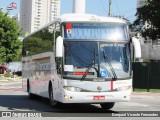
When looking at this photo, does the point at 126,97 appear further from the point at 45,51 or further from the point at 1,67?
the point at 1,67

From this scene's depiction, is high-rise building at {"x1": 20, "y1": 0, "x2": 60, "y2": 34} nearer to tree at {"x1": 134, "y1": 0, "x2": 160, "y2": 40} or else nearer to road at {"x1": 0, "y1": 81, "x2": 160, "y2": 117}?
tree at {"x1": 134, "y1": 0, "x2": 160, "y2": 40}

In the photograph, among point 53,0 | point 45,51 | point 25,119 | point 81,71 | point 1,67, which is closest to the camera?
point 25,119

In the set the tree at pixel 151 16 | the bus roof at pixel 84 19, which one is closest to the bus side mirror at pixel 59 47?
the bus roof at pixel 84 19

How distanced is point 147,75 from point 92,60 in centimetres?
1817

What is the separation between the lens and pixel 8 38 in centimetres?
6650

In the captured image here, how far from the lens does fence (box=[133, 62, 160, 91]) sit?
32.6 m

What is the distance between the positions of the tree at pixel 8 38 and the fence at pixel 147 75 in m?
35.8

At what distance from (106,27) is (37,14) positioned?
524ft

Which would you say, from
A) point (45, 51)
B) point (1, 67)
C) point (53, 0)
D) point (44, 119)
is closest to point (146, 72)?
point (45, 51)

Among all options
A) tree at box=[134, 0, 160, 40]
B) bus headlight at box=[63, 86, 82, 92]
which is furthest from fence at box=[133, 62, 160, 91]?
tree at box=[134, 0, 160, 40]

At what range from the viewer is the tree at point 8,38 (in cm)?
6625

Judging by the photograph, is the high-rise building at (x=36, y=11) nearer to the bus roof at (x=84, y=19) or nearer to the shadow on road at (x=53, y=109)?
the shadow on road at (x=53, y=109)

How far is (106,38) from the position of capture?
15633 mm

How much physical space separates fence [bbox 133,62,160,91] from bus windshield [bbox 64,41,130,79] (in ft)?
56.7
